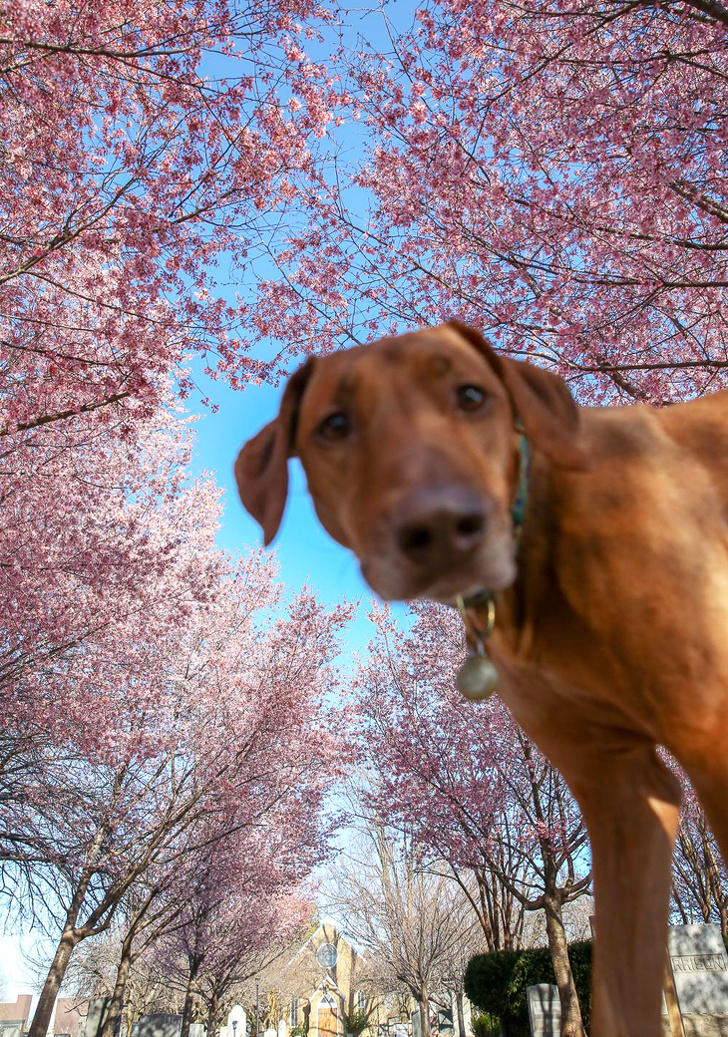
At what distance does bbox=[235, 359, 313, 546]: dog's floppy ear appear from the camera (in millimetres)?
1819

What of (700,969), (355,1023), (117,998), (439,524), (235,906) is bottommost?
(439,524)

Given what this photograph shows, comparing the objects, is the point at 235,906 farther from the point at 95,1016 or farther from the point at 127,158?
the point at 127,158

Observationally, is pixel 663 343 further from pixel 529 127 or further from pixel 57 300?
pixel 57 300

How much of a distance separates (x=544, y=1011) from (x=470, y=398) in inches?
591

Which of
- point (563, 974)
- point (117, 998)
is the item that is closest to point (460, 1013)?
point (117, 998)

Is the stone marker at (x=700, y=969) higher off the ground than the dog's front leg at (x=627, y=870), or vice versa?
the stone marker at (x=700, y=969)

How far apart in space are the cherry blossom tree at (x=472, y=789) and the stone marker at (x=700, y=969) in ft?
8.54

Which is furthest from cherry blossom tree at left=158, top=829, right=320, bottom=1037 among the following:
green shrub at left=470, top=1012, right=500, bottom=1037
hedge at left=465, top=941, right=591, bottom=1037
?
green shrub at left=470, top=1012, right=500, bottom=1037

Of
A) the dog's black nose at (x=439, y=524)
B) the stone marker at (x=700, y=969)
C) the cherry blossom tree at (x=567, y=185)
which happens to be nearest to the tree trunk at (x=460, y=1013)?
the stone marker at (x=700, y=969)

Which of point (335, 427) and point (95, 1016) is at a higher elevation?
point (335, 427)

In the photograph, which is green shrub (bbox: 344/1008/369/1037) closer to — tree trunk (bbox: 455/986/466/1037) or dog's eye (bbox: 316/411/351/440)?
tree trunk (bbox: 455/986/466/1037)

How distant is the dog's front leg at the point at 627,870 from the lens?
175cm

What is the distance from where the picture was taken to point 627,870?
1835mm

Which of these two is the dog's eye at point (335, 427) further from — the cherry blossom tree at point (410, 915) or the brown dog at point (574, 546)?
the cherry blossom tree at point (410, 915)
